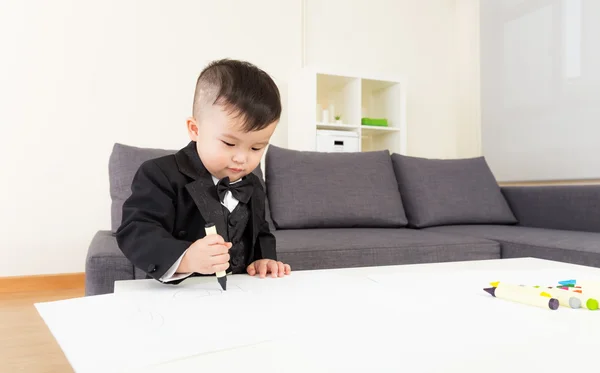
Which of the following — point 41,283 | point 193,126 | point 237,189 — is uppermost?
point 193,126

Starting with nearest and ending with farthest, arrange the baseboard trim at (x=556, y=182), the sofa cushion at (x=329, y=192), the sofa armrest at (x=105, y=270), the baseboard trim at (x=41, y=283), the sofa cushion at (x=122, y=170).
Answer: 1. the sofa armrest at (x=105, y=270)
2. the sofa cushion at (x=122, y=170)
3. the sofa cushion at (x=329, y=192)
4. the baseboard trim at (x=41, y=283)
5. the baseboard trim at (x=556, y=182)

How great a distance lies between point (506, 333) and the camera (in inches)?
21.0

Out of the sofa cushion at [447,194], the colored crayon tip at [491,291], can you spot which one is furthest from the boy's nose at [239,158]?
the sofa cushion at [447,194]

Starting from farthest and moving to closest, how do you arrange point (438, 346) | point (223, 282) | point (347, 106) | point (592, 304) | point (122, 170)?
1. point (347, 106)
2. point (122, 170)
3. point (223, 282)
4. point (592, 304)
5. point (438, 346)

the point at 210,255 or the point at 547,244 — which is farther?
the point at 547,244

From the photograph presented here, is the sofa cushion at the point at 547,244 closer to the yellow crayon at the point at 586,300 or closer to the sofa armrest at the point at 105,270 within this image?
the yellow crayon at the point at 586,300

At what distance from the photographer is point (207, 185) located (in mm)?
931

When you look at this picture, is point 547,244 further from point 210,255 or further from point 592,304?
point 210,255

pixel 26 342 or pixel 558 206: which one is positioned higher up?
pixel 558 206

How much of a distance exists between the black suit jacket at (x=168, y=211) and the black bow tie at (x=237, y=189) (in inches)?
0.8

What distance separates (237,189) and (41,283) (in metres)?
2.17

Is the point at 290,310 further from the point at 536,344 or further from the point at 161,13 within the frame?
the point at 161,13

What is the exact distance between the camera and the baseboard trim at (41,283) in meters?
2.55

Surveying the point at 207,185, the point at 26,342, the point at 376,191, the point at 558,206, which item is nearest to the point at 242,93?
the point at 207,185
